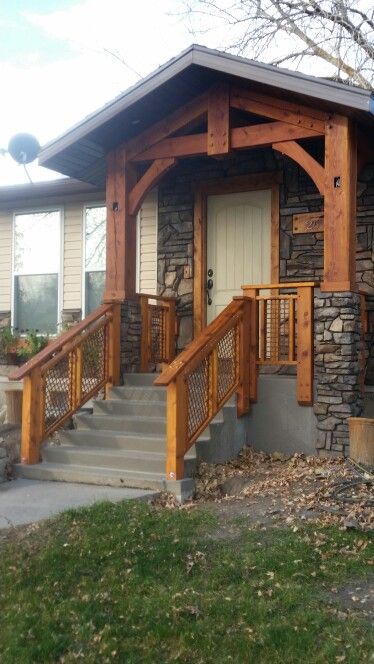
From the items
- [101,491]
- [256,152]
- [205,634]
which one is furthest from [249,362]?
[205,634]

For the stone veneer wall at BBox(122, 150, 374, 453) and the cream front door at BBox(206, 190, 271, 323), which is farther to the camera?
the cream front door at BBox(206, 190, 271, 323)

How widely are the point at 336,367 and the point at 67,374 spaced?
2676 millimetres

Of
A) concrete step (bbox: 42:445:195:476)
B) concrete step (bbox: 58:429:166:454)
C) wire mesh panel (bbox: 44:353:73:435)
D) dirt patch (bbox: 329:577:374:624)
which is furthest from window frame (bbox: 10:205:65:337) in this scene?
dirt patch (bbox: 329:577:374:624)

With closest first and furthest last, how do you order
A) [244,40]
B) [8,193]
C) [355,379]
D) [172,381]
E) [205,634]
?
[205,634] → [172,381] → [355,379] → [8,193] → [244,40]

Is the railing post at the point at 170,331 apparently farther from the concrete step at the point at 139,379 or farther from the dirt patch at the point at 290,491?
the dirt patch at the point at 290,491

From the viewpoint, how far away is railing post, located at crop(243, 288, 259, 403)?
7.55 meters

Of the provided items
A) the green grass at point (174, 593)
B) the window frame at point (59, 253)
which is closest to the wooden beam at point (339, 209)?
the green grass at point (174, 593)

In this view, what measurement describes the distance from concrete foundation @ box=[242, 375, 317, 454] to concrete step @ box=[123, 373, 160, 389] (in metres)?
1.27

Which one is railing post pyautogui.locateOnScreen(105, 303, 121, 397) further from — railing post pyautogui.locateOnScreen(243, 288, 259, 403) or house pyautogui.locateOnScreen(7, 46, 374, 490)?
railing post pyautogui.locateOnScreen(243, 288, 259, 403)

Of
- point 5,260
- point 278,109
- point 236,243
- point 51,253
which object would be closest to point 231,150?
point 278,109

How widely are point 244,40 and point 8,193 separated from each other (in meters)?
6.30

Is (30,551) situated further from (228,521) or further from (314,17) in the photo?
(314,17)

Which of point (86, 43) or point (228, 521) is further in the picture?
point (86, 43)

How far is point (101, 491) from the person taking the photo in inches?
247
